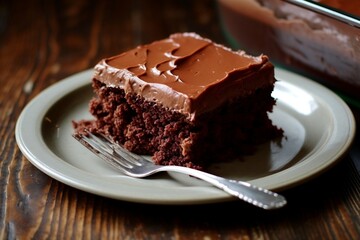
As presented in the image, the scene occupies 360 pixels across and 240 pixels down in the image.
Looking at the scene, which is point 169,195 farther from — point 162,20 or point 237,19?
point 162,20

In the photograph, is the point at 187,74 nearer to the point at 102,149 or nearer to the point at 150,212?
the point at 102,149

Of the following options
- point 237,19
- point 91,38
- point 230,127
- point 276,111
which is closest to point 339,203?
point 230,127

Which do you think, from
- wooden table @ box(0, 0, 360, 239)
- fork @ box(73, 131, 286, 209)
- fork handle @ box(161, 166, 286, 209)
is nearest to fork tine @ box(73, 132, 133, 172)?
fork @ box(73, 131, 286, 209)

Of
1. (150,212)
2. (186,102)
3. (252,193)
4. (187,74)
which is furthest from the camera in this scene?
(187,74)

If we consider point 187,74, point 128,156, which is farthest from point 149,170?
point 187,74

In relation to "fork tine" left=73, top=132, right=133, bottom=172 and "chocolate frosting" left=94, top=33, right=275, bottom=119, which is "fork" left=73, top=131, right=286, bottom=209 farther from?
"chocolate frosting" left=94, top=33, right=275, bottom=119

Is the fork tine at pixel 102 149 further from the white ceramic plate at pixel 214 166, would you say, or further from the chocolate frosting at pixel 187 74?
the chocolate frosting at pixel 187 74

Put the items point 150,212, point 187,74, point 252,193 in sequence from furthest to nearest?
point 187,74
point 150,212
point 252,193
